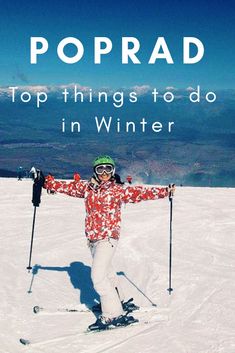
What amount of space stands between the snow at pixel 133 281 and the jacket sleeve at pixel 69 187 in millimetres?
1790

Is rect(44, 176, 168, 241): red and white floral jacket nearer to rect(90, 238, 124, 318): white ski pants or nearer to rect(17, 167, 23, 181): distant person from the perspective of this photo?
rect(90, 238, 124, 318): white ski pants

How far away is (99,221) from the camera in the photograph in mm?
6234

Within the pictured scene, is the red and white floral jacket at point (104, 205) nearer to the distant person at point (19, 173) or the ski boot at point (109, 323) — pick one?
the ski boot at point (109, 323)

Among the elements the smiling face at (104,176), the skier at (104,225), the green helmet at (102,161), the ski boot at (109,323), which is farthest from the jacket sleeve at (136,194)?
the ski boot at (109,323)

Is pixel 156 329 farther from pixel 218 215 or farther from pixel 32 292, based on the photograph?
pixel 218 215

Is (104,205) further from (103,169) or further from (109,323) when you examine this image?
(109,323)

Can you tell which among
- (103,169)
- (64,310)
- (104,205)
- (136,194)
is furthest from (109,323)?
(103,169)

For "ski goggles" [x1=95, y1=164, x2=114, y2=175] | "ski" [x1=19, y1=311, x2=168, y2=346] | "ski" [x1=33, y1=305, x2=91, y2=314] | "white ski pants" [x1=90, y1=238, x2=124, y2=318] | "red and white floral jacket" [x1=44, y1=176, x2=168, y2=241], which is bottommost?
"ski" [x1=19, y1=311, x2=168, y2=346]

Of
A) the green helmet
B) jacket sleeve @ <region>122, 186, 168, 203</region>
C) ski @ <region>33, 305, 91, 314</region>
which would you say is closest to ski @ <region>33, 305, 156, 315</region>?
ski @ <region>33, 305, 91, 314</region>

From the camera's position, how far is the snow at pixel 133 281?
19.5ft

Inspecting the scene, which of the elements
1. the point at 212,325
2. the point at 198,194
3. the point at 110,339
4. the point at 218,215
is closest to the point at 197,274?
the point at 212,325

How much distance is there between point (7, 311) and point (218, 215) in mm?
12018

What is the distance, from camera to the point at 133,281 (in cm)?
906

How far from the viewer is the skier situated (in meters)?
6.13
